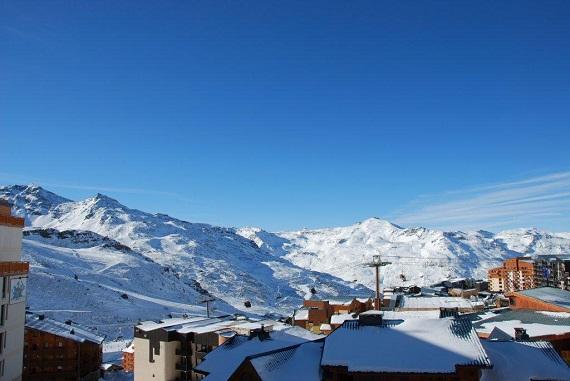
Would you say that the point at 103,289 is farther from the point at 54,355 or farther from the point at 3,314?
the point at 3,314

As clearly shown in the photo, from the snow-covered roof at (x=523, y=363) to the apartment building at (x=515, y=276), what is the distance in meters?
147

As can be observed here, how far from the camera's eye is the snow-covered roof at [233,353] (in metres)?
33.2

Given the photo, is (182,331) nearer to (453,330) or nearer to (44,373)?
(44,373)

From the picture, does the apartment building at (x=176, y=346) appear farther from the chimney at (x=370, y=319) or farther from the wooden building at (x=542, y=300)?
the wooden building at (x=542, y=300)

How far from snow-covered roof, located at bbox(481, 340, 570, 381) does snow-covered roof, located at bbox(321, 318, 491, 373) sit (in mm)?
2504

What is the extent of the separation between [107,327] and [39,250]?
3184 inches

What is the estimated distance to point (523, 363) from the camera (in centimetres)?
2884

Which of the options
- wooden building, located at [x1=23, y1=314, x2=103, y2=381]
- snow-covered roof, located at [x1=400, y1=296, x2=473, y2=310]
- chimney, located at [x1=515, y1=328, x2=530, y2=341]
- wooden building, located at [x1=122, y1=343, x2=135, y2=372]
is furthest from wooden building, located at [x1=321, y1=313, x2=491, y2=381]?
wooden building, located at [x1=122, y1=343, x2=135, y2=372]

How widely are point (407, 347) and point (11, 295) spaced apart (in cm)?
3355

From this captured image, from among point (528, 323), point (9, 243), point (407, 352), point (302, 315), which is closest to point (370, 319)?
point (407, 352)

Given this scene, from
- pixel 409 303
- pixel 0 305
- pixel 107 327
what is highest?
pixel 0 305

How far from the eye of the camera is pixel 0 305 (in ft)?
134

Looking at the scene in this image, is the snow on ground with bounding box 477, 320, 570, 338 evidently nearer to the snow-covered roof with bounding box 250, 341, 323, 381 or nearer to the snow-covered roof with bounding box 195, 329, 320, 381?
the snow-covered roof with bounding box 195, 329, 320, 381

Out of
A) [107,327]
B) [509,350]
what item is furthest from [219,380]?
[107,327]
